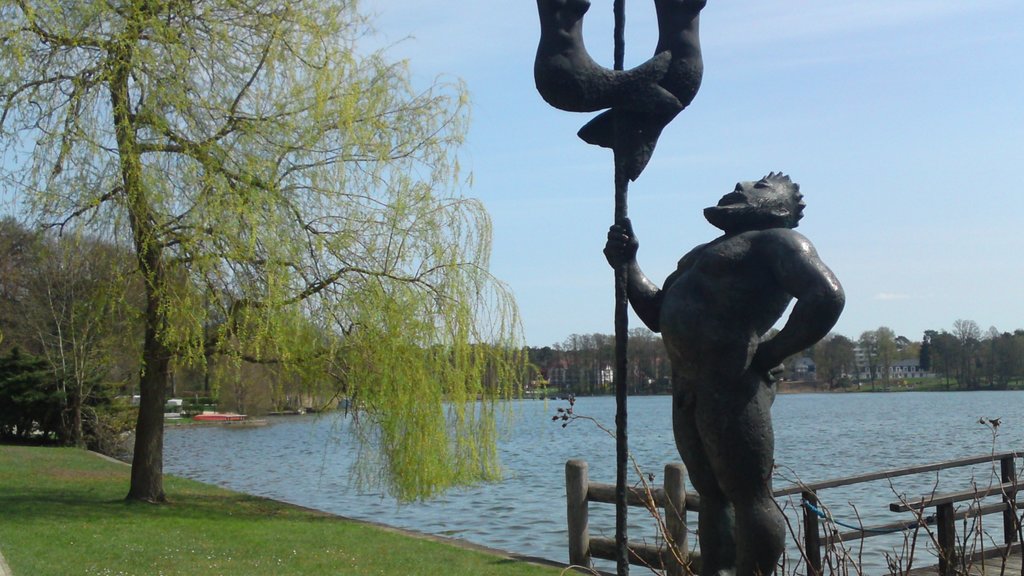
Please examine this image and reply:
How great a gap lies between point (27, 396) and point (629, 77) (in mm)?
26039

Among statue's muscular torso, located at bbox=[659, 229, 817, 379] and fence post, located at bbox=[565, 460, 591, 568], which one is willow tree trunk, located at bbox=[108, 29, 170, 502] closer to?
fence post, located at bbox=[565, 460, 591, 568]

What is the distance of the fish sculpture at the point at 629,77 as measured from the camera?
142 inches

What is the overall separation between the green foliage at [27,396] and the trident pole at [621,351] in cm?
2498

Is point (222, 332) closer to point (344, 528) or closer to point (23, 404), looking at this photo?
point (344, 528)

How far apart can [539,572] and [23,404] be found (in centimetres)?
2159

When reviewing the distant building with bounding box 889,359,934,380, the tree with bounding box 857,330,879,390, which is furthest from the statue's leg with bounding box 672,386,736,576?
the distant building with bounding box 889,359,934,380

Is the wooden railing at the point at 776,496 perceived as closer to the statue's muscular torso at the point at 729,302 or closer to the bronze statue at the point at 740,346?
the bronze statue at the point at 740,346

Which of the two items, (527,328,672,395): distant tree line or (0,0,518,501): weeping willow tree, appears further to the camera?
(527,328,672,395): distant tree line

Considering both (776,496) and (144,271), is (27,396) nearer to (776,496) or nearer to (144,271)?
(144,271)

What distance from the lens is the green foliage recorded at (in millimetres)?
26031

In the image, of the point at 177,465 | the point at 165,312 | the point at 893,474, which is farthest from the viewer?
the point at 177,465

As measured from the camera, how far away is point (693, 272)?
142 inches

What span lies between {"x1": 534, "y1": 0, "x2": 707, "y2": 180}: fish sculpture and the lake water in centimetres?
153

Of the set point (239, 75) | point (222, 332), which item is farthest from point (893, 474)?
point (239, 75)
